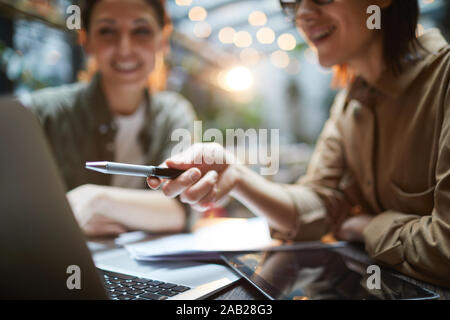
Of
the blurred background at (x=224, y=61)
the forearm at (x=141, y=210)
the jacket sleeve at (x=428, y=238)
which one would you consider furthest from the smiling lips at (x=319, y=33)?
the forearm at (x=141, y=210)

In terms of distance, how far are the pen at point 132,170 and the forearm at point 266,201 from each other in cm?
23

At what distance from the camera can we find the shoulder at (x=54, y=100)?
40.6 inches

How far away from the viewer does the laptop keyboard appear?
408 mm

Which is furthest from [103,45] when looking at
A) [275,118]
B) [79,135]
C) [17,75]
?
[275,118]

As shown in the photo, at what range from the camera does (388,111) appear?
66 centimetres

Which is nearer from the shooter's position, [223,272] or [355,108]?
[223,272]

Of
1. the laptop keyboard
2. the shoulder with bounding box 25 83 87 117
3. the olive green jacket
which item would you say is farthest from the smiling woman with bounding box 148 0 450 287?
the shoulder with bounding box 25 83 87 117

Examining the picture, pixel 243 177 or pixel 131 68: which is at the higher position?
pixel 131 68

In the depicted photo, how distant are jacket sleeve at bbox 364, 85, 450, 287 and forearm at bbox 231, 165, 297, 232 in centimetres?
23

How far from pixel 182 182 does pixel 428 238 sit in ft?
1.27

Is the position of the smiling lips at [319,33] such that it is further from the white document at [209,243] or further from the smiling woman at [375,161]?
the white document at [209,243]

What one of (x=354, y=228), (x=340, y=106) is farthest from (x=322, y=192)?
(x=340, y=106)
